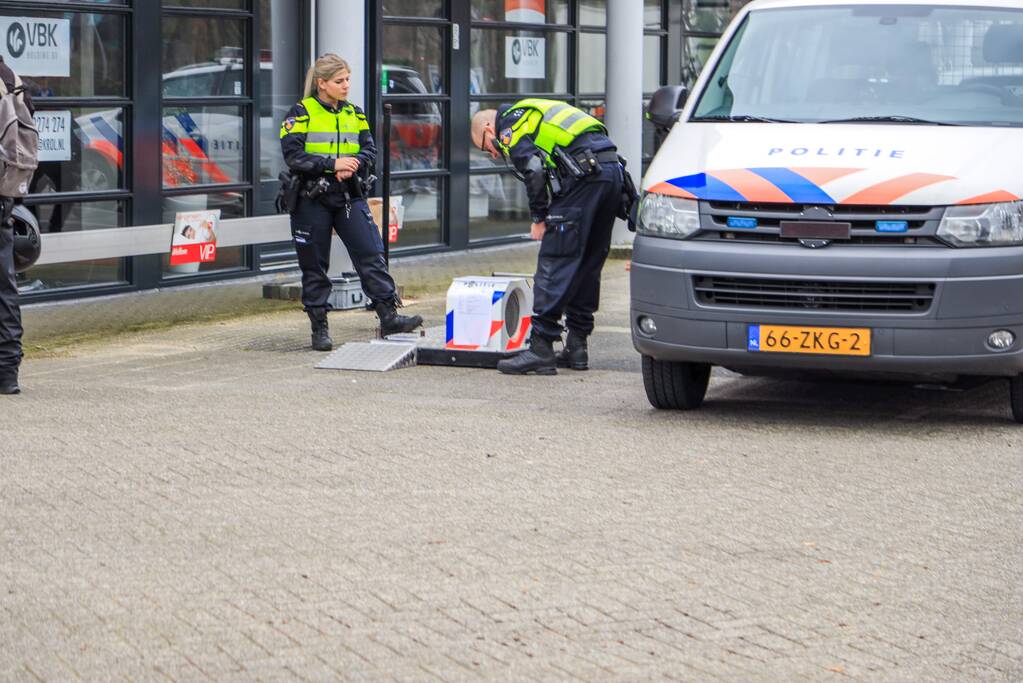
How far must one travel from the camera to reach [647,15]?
70.9ft

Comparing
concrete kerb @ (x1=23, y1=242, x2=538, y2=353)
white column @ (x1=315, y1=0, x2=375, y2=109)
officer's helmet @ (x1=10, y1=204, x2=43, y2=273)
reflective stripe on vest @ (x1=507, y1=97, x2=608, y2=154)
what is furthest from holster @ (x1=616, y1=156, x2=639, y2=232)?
concrete kerb @ (x1=23, y1=242, x2=538, y2=353)

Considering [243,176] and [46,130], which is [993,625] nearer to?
[46,130]

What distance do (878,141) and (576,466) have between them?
230cm

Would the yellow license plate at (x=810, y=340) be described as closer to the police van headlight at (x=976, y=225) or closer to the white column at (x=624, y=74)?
the police van headlight at (x=976, y=225)

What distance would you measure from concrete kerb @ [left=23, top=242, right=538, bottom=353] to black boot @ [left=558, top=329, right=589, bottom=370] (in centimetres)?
323

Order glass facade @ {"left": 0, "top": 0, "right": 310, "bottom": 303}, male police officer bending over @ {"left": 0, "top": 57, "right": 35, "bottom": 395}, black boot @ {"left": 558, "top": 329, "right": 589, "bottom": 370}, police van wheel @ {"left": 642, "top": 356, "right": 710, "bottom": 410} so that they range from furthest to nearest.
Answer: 1. glass facade @ {"left": 0, "top": 0, "right": 310, "bottom": 303}
2. black boot @ {"left": 558, "top": 329, "right": 589, "bottom": 370}
3. male police officer bending over @ {"left": 0, "top": 57, "right": 35, "bottom": 395}
4. police van wheel @ {"left": 642, "top": 356, "right": 710, "bottom": 410}

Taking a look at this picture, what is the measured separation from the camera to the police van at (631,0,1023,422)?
8.33 metres

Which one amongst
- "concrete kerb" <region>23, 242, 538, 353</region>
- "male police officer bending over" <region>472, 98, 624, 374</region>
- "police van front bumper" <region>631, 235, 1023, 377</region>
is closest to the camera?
"police van front bumper" <region>631, 235, 1023, 377</region>

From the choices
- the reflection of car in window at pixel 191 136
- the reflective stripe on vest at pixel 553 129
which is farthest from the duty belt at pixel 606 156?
the reflection of car in window at pixel 191 136

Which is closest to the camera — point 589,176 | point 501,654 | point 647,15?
point 501,654

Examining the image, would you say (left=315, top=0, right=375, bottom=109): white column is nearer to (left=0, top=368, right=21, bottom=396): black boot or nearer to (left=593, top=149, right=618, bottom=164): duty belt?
(left=593, top=149, right=618, bottom=164): duty belt

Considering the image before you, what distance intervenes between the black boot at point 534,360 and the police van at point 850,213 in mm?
1358

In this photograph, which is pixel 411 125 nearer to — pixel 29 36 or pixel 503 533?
pixel 29 36

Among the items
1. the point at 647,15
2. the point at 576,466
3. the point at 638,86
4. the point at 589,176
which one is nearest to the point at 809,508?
the point at 576,466
